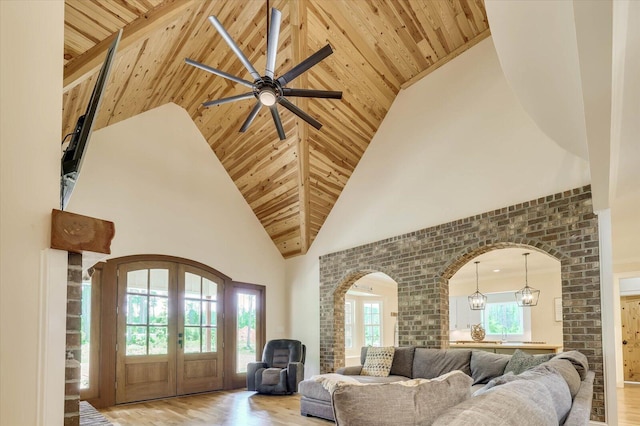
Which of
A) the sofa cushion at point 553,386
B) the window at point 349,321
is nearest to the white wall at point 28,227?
the sofa cushion at point 553,386

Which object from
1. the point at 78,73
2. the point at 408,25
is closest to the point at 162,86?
the point at 78,73

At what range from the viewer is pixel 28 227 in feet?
4.82

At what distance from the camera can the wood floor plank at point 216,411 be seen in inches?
209

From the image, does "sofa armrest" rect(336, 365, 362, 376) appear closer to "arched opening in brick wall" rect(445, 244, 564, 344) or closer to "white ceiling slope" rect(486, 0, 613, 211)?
"arched opening in brick wall" rect(445, 244, 564, 344)

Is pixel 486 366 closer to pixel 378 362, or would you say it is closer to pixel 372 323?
pixel 378 362

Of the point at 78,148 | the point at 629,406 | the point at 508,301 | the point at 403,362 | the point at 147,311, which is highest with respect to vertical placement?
the point at 78,148

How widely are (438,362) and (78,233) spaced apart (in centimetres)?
496

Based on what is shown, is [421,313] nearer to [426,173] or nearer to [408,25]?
[426,173]

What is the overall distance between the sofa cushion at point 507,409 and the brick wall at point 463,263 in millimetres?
3026

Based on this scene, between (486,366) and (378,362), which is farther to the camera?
(378,362)

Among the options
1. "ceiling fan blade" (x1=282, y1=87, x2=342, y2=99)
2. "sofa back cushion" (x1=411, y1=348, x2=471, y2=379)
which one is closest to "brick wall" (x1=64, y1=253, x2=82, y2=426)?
"ceiling fan blade" (x1=282, y1=87, x2=342, y2=99)

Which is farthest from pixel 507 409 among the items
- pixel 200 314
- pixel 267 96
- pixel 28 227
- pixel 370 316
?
pixel 370 316

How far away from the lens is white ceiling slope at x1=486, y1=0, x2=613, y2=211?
1.70m

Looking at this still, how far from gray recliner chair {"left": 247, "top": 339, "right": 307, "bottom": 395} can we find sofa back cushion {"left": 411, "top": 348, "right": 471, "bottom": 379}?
7.03 ft
